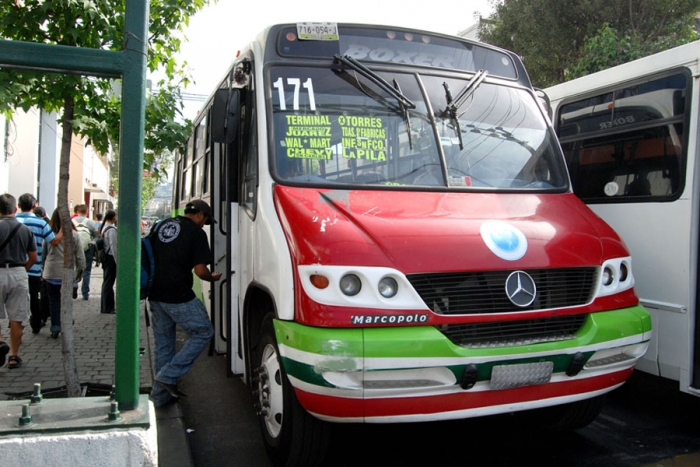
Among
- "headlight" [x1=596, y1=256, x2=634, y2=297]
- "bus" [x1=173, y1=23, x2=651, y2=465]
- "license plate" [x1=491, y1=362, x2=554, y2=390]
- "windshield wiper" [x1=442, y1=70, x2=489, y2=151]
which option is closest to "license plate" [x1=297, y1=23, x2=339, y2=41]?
"bus" [x1=173, y1=23, x2=651, y2=465]

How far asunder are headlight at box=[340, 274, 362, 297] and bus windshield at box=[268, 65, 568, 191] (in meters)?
0.87

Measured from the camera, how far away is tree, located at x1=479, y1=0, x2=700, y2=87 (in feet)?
51.2

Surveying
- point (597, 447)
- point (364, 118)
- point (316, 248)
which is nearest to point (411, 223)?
point (316, 248)

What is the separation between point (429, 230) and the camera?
368 cm

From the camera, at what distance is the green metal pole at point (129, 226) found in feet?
9.27

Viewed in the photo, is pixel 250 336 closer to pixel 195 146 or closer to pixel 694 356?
pixel 694 356

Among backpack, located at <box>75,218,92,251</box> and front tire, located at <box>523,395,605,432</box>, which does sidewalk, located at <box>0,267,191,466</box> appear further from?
front tire, located at <box>523,395,605,432</box>

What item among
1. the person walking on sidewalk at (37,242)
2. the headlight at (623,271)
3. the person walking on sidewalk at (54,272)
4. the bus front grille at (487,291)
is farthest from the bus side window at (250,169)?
the person walking on sidewalk at (54,272)

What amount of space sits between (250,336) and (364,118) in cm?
176

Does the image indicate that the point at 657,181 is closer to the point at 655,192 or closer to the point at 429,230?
the point at 655,192

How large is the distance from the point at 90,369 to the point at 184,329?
1.82m

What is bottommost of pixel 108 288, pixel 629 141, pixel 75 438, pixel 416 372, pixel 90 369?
pixel 90 369

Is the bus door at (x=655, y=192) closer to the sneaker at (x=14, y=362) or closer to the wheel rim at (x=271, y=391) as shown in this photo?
the wheel rim at (x=271, y=391)

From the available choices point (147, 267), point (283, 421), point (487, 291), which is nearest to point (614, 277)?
point (487, 291)
